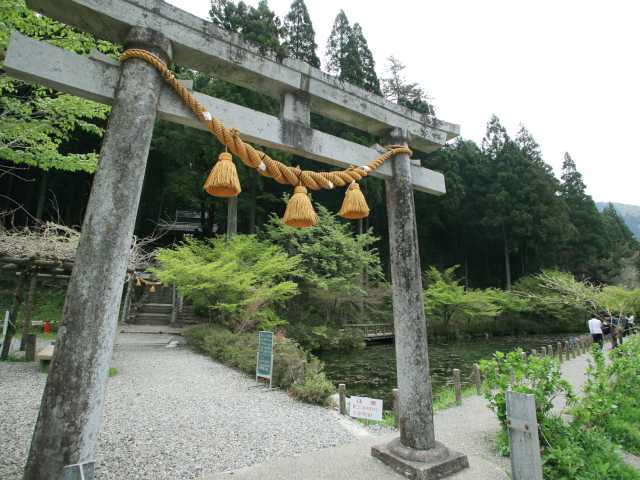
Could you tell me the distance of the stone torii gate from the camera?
1.91 m

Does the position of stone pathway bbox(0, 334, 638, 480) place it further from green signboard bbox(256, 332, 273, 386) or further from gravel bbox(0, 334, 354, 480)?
green signboard bbox(256, 332, 273, 386)

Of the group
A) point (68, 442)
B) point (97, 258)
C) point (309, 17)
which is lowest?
point (68, 442)

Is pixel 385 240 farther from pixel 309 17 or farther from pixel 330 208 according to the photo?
pixel 309 17

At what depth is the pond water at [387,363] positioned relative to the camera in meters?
9.36

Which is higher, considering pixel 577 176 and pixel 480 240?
pixel 577 176

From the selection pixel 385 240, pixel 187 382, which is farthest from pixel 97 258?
pixel 385 240

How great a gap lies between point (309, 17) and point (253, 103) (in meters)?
9.09

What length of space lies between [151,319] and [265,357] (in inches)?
411

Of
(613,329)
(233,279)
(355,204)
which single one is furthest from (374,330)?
(355,204)

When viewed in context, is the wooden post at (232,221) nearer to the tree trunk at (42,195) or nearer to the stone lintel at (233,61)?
the tree trunk at (42,195)

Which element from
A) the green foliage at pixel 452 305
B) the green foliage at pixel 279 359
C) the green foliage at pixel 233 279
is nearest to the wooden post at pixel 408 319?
the green foliage at pixel 279 359

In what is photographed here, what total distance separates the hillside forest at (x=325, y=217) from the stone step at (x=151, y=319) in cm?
187

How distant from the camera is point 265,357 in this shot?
7262 millimetres

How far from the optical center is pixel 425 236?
26.1 meters
